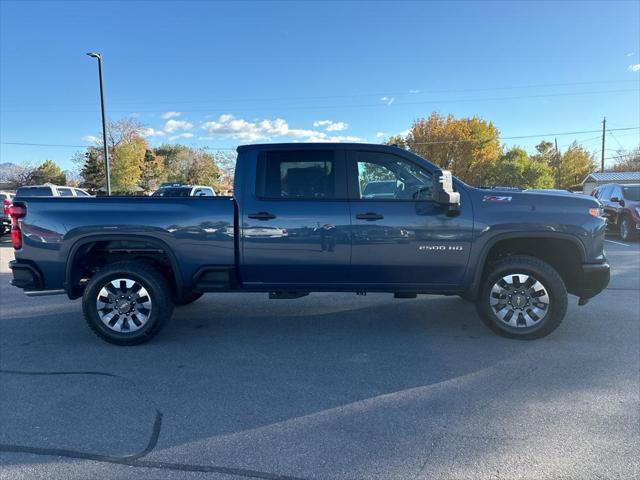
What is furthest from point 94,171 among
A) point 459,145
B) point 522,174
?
point 522,174

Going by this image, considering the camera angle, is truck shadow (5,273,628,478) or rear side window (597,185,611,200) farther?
rear side window (597,185,611,200)

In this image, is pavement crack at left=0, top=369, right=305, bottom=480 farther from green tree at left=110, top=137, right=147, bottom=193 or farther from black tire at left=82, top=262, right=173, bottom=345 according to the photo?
green tree at left=110, top=137, right=147, bottom=193

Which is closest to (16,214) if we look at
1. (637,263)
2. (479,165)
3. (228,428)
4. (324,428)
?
(228,428)

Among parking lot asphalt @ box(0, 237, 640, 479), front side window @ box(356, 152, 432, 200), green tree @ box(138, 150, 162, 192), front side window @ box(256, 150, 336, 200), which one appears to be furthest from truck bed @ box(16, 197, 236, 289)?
green tree @ box(138, 150, 162, 192)

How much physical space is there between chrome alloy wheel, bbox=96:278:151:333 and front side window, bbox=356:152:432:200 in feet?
8.20

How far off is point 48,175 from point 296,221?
2369 inches

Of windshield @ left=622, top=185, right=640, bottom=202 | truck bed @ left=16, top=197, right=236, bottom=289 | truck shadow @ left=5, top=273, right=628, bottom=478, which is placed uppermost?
windshield @ left=622, top=185, right=640, bottom=202

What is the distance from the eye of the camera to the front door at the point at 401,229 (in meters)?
4.61

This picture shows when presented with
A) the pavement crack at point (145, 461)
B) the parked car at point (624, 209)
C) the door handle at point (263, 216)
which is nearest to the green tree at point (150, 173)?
the parked car at point (624, 209)

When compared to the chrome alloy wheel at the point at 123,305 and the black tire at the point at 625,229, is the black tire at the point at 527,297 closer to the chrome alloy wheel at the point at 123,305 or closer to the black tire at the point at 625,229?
the chrome alloy wheel at the point at 123,305

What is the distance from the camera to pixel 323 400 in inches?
140

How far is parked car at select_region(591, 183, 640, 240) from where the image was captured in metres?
13.7

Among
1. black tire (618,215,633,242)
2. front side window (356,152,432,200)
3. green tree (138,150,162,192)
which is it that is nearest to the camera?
front side window (356,152,432,200)

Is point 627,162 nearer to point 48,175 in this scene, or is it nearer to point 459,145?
point 459,145
